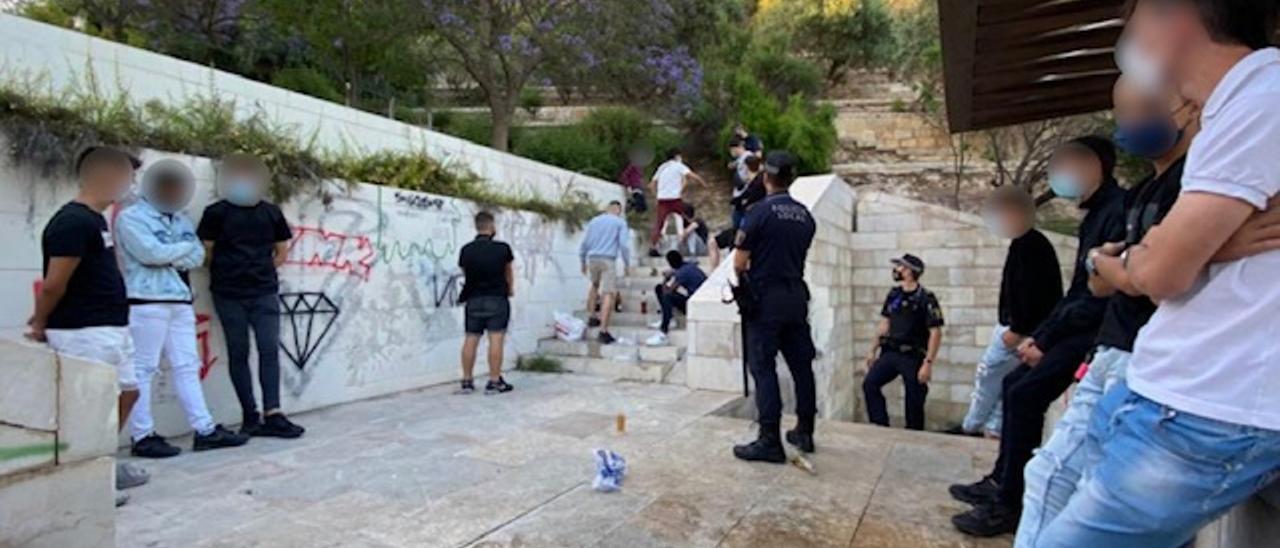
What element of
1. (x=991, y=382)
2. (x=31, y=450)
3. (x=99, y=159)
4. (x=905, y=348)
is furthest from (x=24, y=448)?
(x=905, y=348)

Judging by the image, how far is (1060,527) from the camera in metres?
1.44

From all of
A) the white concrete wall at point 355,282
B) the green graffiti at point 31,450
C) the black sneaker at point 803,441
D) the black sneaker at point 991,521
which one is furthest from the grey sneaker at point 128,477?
the black sneaker at point 991,521

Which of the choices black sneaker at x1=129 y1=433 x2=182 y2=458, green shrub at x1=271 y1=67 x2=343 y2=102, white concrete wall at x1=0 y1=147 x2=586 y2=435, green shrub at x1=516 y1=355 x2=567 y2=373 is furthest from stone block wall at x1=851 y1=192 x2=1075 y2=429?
green shrub at x1=271 y1=67 x2=343 y2=102

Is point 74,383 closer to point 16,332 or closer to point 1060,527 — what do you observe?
point 16,332

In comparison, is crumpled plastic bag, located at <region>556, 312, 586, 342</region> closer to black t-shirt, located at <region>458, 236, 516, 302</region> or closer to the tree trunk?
black t-shirt, located at <region>458, 236, 516, 302</region>

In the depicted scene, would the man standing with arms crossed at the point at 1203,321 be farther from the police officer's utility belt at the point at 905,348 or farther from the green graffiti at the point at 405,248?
the green graffiti at the point at 405,248

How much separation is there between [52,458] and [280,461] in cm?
191

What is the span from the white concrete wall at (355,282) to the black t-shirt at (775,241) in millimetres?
3668

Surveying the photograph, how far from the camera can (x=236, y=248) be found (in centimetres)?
468

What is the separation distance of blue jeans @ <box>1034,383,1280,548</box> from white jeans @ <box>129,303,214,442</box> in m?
4.63

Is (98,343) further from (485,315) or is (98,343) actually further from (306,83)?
(306,83)

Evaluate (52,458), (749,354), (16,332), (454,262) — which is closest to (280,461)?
(16,332)

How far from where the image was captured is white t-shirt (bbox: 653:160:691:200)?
1016cm

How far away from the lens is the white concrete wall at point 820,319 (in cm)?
641
